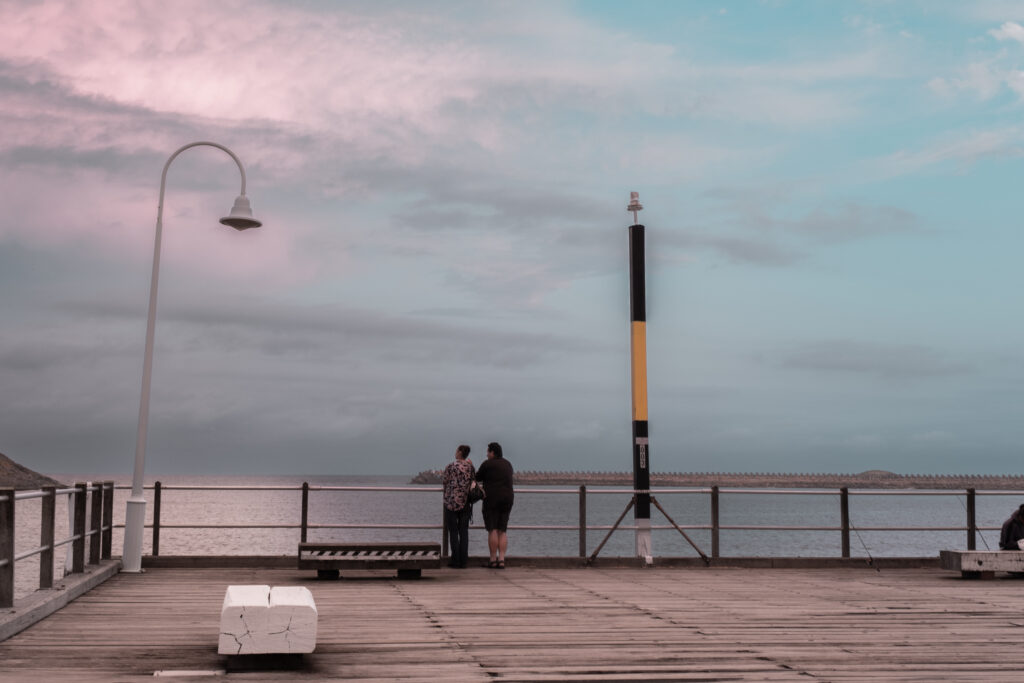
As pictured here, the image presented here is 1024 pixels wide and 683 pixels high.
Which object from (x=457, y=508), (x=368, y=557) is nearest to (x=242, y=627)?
(x=368, y=557)

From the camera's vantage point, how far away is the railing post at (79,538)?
511 inches

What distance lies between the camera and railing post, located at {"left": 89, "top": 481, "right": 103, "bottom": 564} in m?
14.3

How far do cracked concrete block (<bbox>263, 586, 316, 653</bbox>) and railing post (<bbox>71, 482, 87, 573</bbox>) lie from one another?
20.3ft

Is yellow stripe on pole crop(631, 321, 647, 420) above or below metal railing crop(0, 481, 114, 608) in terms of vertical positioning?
above

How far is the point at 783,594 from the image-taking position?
12922 millimetres

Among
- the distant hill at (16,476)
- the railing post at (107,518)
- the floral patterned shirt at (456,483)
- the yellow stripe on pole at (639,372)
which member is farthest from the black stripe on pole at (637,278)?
the distant hill at (16,476)

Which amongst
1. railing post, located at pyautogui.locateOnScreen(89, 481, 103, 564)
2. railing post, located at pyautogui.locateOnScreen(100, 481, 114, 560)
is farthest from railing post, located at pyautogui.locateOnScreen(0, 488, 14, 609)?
railing post, located at pyautogui.locateOnScreen(100, 481, 114, 560)

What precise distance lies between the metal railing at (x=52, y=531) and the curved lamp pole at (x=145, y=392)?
0.34 m

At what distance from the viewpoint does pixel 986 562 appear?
15.3 metres

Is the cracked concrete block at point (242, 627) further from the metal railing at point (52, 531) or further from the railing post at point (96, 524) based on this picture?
the railing post at point (96, 524)

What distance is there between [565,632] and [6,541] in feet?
14.9

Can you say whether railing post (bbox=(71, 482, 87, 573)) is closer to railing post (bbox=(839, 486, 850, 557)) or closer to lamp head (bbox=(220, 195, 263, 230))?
lamp head (bbox=(220, 195, 263, 230))

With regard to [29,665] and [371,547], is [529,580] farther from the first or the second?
[29,665]

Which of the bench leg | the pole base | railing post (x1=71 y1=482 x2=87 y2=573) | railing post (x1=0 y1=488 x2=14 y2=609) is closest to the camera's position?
railing post (x1=0 y1=488 x2=14 y2=609)
